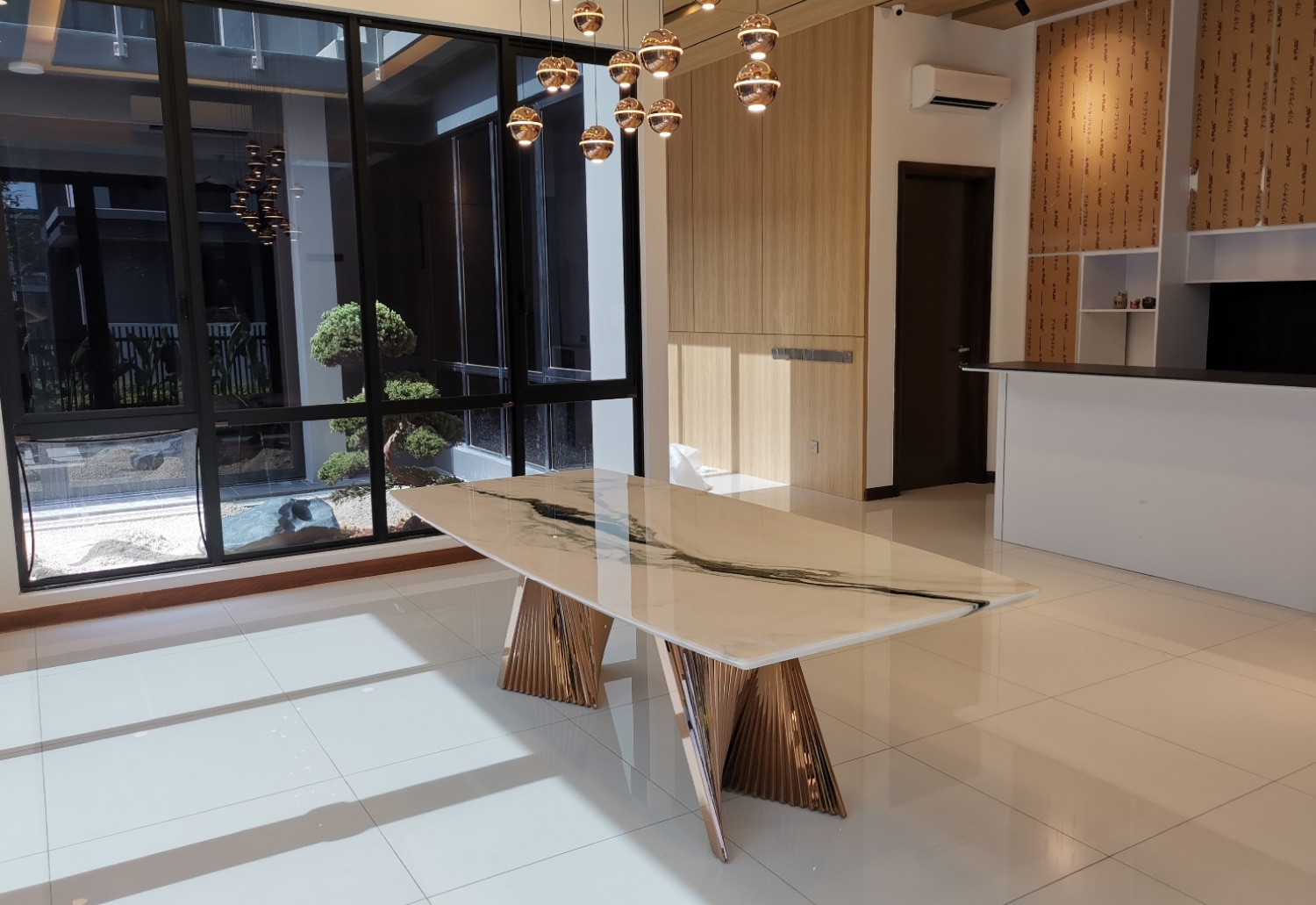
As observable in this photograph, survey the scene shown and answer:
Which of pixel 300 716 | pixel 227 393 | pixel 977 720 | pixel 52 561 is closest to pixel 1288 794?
pixel 977 720

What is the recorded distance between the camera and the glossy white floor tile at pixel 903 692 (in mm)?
3283

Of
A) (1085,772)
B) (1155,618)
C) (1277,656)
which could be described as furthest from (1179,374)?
(1085,772)

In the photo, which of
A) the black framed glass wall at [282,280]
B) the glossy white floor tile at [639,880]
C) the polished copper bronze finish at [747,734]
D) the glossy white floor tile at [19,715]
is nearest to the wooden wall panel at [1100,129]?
the black framed glass wall at [282,280]

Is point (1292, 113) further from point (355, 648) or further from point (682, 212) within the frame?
point (355, 648)

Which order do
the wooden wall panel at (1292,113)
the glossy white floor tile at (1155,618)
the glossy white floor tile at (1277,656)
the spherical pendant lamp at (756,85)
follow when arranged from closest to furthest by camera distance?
the spherical pendant lamp at (756,85), the glossy white floor tile at (1277,656), the glossy white floor tile at (1155,618), the wooden wall panel at (1292,113)

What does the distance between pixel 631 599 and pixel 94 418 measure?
3382mm

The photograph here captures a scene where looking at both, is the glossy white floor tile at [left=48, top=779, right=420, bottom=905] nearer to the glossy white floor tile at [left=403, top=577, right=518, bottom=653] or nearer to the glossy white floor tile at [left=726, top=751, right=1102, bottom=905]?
the glossy white floor tile at [left=726, top=751, right=1102, bottom=905]

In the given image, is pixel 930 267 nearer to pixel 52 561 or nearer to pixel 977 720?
pixel 977 720

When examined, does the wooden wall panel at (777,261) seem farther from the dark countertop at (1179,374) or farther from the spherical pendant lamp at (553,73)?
the spherical pendant lamp at (553,73)

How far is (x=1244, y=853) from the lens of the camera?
246cm

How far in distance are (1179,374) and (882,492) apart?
99.1 inches

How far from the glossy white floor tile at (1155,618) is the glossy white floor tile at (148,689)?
129 inches

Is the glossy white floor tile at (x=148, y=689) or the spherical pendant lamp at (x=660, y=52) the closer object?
the spherical pendant lamp at (x=660, y=52)

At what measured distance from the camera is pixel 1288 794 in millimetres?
2748
